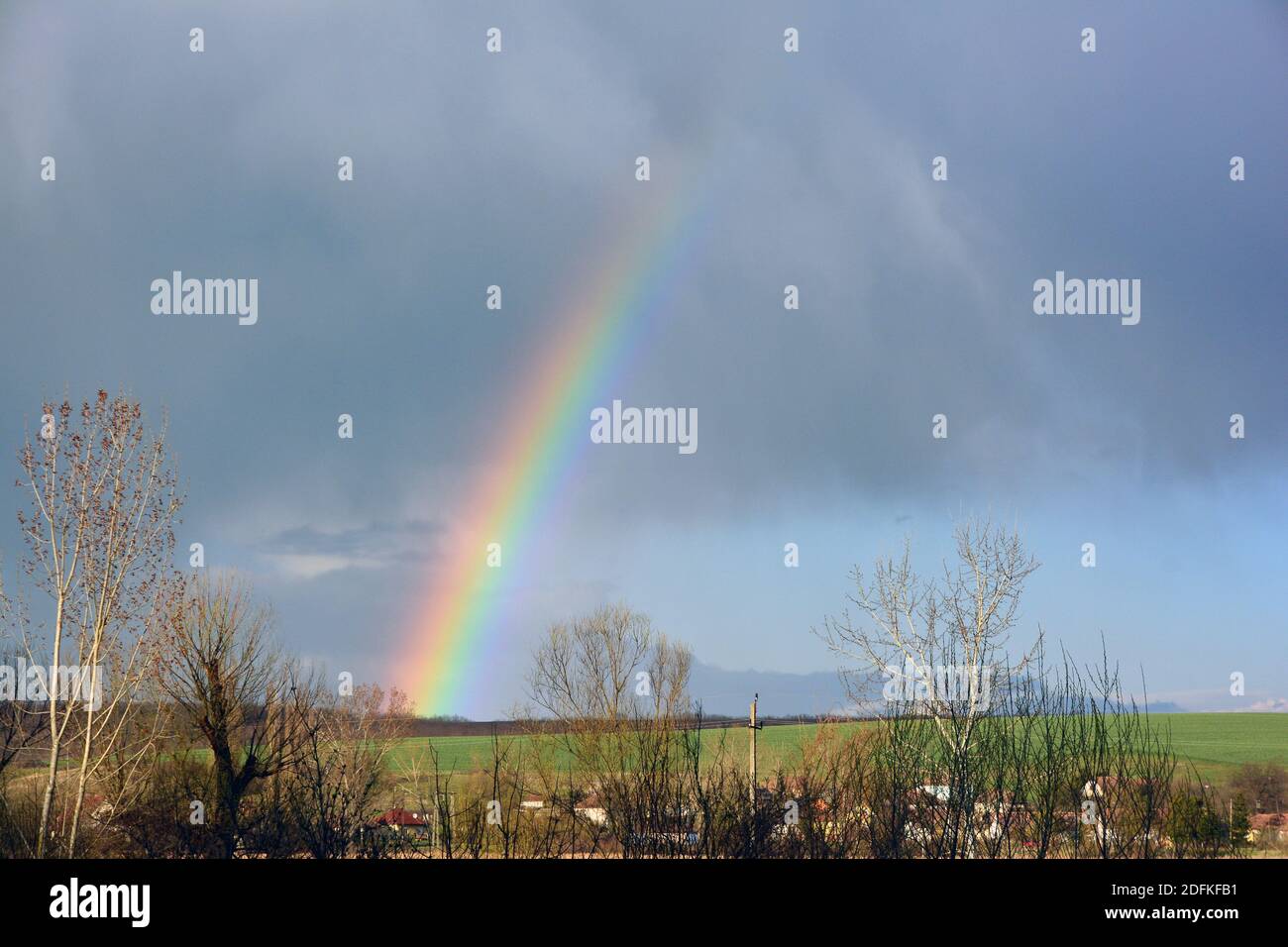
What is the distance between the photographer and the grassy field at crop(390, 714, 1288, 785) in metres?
11.7

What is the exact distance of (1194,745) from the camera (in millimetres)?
48312

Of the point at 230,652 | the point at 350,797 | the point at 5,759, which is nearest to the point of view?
the point at 350,797

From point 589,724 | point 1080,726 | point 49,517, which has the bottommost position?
point 589,724

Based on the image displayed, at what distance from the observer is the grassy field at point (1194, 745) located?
38.3ft

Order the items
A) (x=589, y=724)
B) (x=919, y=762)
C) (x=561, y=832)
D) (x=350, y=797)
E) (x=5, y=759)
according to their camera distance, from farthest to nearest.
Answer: (x=589, y=724) → (x=5, y=759) → (x=919, y=762) → (x=350, y=797) → (x=561, y=832)
